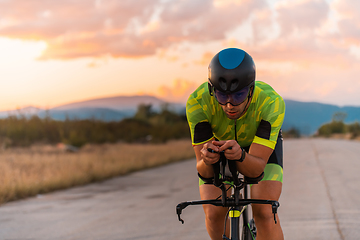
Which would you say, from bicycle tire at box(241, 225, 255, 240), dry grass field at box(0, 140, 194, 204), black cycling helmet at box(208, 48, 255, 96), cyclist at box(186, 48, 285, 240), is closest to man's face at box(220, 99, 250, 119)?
cyclist at box(186, 48, 285, 240)

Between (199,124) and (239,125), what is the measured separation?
1.08ft

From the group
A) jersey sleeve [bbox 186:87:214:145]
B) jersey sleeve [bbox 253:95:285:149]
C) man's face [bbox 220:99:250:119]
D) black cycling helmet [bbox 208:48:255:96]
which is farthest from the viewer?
jersey sleeve [bbox 186:87:214:145]

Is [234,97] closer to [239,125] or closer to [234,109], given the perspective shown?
[234,109]

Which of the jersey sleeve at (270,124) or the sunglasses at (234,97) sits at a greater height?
the sunglasses at (234,97)

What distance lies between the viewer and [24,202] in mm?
10016

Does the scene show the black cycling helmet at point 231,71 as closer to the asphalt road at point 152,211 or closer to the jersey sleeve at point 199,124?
the jersey sleeve at point 199,124

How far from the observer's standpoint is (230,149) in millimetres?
2607

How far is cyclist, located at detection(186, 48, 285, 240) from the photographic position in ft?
9.71

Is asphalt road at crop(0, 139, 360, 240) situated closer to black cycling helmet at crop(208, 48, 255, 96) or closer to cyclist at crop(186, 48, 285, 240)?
cyclist at crop(186, 48, 285, 240)

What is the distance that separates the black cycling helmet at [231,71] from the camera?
2.96m

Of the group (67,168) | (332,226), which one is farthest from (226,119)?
(67,168)

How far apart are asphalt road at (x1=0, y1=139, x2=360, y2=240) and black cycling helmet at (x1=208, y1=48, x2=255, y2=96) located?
12.6 feet

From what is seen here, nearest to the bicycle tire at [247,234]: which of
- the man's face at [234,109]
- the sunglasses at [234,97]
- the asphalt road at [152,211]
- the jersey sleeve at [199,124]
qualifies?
the jersey sleeve at [199,124]

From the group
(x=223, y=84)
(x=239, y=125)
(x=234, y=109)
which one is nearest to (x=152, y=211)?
(x=239, y=125)
